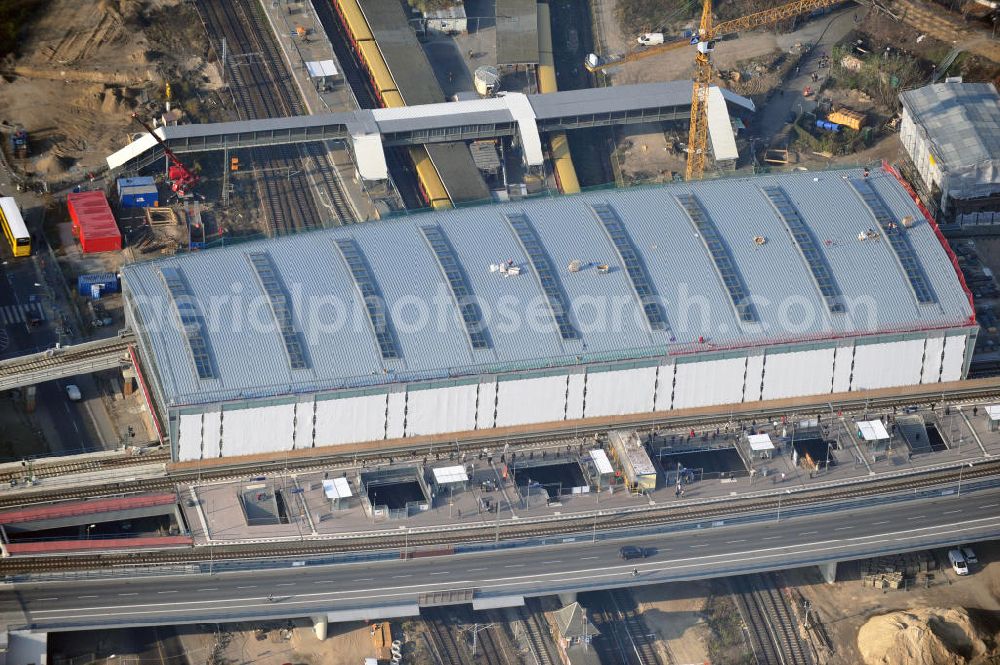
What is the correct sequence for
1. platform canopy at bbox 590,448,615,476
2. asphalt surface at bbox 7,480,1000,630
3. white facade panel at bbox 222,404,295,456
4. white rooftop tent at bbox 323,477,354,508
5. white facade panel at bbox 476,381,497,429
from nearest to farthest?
asphalt surface at bbox 7,480,1000,630 < white rooftop tent at bbox 323,477,354,508 < white facade panel at bbox 222,404,295,456 < platform canopy at bbox 590,448,615,476 < white facade panel at bbox 476,381,497,429

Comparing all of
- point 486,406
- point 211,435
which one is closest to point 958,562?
point 486,406

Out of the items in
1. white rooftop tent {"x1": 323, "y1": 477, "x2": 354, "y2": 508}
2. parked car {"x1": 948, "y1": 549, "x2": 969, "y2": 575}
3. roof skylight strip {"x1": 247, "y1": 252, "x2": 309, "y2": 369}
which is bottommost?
parked car {"x1": 948, "y1": 549, "x2": 969, "y2": 575}

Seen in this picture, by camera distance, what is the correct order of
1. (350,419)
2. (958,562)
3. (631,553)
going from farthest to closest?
(958,562) < (350,419) < (631,553)

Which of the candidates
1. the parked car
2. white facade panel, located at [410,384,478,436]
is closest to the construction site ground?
white facade panel, located at [410,384,478,436]

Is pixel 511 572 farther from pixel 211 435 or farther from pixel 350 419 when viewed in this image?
pixel 211 435

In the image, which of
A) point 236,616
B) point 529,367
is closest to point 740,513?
point 529,367

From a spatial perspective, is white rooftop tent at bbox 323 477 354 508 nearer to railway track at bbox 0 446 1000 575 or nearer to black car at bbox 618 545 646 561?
railway track at bbox 0 446 1000 575

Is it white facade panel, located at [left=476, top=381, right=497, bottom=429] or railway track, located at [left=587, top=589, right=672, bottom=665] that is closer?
railway track, located at [left=587, top=589, right=672, bottom=665]

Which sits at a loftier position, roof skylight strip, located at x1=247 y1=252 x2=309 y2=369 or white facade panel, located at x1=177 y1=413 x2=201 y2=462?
roof skylight strip, located at x1=247 y1=252 x2=309 y2=369

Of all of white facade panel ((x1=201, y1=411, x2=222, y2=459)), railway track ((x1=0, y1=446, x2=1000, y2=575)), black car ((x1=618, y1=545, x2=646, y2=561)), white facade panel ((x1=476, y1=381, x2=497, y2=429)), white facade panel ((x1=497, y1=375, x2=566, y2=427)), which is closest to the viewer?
railway track ((x1=0, y1=446, x2=1000, y2=575))
